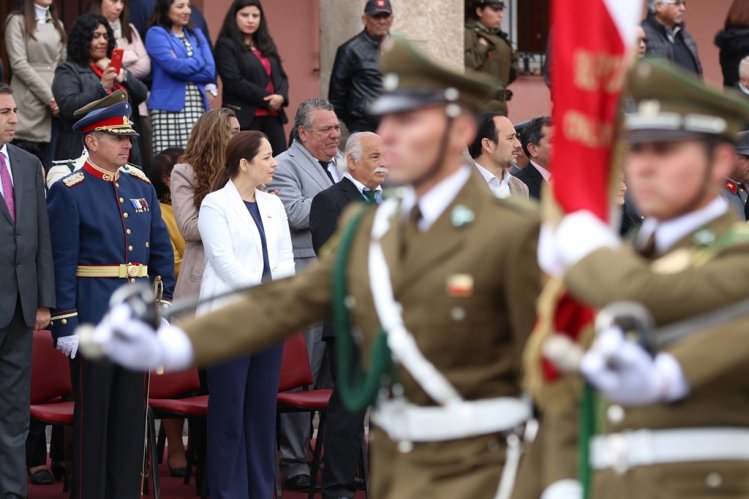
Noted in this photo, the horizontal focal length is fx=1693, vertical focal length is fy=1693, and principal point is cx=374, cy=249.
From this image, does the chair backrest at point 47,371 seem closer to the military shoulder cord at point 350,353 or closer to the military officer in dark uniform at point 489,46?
the military shoulder cord at point 350,353

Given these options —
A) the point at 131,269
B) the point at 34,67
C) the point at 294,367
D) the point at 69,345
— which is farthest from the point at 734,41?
the point at 69,345

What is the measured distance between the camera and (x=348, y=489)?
8.64 meters

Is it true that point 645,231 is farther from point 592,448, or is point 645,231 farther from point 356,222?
point 356,222

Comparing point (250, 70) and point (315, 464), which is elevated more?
point (250, 70)

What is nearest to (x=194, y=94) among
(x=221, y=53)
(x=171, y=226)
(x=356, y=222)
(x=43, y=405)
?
(x=221, y=53)

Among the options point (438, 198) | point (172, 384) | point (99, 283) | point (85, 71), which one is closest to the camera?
point (438, 198)

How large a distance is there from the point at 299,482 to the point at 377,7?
3.58 metres

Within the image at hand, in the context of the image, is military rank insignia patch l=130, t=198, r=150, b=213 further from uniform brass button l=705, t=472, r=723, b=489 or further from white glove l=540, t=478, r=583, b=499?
uniform brass button l=705, t=472, r=723, b=489

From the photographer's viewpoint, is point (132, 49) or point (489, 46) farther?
point (489, 46)

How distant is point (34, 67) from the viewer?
10977 millimetres

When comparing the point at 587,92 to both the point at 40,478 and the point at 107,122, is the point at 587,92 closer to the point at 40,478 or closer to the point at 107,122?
the point at 107,122

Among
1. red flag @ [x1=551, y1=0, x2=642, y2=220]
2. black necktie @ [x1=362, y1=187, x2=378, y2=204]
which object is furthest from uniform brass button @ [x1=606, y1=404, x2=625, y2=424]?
black necktie @ [x1=362, y1=187, x2=378, y2=204]

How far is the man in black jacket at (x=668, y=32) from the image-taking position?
11.9 metres

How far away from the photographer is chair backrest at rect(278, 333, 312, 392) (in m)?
9.33
